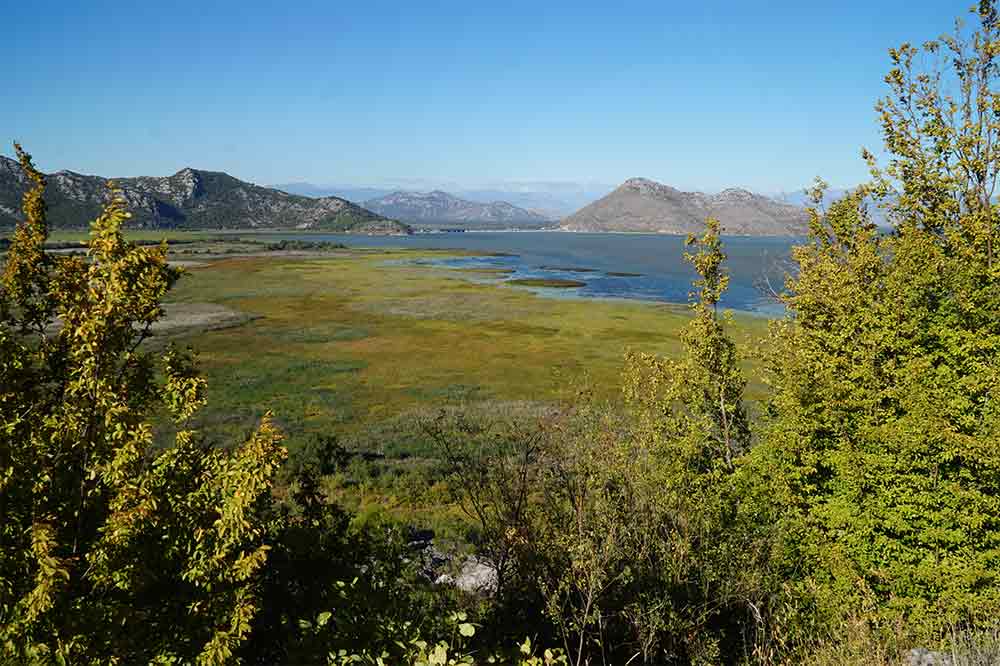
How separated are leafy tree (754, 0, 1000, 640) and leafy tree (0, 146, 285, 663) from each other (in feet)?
48.5

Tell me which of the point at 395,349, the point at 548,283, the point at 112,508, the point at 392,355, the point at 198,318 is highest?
the point at 112,508

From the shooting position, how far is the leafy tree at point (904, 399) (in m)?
14.9

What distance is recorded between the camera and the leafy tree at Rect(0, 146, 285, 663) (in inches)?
251

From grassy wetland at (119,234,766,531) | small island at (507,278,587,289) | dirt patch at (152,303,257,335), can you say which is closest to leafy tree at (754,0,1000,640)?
grassy wetland at (119,234,766,531)

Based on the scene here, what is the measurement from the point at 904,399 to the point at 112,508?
1851cm

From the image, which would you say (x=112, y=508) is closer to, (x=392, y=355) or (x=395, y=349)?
(x=392, y=355)

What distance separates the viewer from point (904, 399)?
1677cm

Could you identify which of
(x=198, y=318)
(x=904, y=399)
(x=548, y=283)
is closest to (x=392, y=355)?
(x=198, y=318)

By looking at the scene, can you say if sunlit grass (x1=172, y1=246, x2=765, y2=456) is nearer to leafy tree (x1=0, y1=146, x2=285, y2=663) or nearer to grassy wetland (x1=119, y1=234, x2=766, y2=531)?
grassy wetland (x1=119, y1=234, x2=766, y2=531)

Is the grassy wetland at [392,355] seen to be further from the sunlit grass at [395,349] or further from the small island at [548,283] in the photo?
the small island at [548,283]

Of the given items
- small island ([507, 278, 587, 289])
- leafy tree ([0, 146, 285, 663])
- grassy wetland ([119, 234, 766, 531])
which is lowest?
grassy wetland ([119, 234, 766, 531])

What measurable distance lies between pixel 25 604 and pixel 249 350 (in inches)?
2359

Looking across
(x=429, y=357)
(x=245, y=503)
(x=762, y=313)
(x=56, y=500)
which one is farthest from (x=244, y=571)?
(x=762, y=313)

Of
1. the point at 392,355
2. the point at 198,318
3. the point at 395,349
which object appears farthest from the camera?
the point at 198,318
